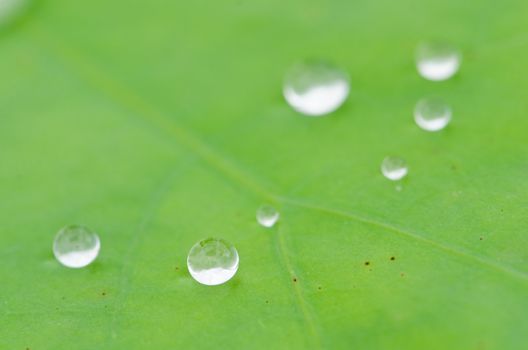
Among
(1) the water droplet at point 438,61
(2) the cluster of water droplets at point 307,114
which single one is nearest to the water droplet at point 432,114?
(2) the cluster of water droplets at point 307,114

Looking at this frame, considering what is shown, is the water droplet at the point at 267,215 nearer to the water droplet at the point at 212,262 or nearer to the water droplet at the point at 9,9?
the water droplet at the point at 212,262

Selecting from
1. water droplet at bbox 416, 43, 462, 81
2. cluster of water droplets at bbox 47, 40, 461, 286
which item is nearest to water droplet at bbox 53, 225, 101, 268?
cluster of water droplets at bbox 47, 40, 461, 286

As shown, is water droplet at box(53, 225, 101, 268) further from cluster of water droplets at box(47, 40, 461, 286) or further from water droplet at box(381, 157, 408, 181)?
water droplet at box(381, 157, 408, 181)

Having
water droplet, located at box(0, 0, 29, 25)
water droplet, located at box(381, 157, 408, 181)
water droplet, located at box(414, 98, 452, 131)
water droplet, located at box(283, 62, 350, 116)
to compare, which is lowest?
water droplet, located at box(381, 157, 408, 181)

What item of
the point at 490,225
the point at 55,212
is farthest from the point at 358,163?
the point at 55,212

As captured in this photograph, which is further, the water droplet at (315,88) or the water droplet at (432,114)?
the water droplet at (315,88)

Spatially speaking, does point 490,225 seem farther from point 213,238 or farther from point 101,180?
point 101,180
